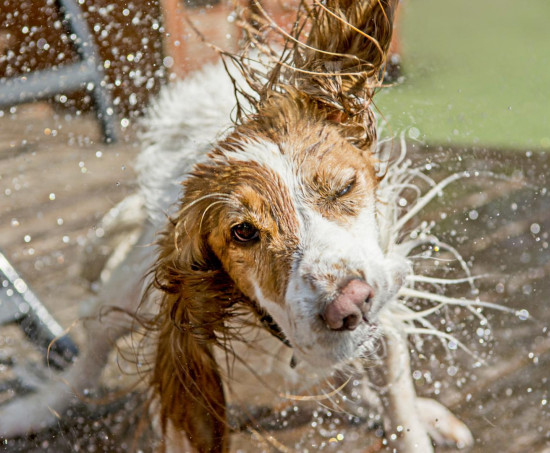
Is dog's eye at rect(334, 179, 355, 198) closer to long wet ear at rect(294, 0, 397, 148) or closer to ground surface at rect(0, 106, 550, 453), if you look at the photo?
long wet ear at rect(294, 0, 397, 148)

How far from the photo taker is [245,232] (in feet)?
5.67

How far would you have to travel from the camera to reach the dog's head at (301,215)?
1620 millimetres

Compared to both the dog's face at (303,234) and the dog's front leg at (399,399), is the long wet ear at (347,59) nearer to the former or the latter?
the dog's face at (303,234)

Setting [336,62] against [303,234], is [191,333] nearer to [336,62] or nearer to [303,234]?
[303,234]

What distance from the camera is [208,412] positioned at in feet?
7.43

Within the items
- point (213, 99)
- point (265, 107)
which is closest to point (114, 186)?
point (213, 99)

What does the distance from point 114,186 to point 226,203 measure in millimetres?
1111

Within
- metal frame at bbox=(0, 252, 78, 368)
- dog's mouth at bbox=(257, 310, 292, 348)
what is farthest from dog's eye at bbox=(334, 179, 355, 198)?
metal frame at bbox=(0, 252, 78, 368)

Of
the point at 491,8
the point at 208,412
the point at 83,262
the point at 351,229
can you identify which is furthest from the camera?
the point at 491,8

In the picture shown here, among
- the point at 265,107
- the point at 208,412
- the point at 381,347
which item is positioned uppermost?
the point at 265,107

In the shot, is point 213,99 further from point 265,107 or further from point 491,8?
point 491,8

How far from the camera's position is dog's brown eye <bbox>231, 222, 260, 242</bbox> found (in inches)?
67.4

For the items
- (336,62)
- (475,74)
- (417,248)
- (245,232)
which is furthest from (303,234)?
(475,74)

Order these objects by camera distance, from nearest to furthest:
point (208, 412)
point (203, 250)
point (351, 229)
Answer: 1. point (351, 229)
2. point (203, 250)
3. point (208, 412)
